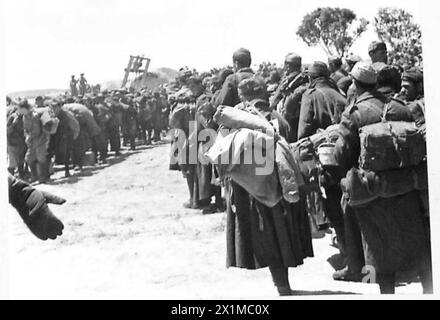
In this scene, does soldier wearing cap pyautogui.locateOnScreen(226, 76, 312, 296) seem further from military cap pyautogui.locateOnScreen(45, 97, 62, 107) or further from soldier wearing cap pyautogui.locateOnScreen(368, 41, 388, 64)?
military cap pyautogui.locateOnScreen(45, 97, 62, 107)

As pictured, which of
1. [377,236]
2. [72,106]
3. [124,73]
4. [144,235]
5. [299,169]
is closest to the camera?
[377,236]

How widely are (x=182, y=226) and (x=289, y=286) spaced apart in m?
1.95

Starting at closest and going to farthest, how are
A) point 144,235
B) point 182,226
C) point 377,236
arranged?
point 377,236 → point 144,235 → point 182,226

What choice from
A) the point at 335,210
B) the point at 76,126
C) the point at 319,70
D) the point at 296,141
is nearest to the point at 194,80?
the point at 296,141

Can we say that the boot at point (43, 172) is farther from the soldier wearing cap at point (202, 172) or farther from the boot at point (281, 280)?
the boot at point (281, 280)

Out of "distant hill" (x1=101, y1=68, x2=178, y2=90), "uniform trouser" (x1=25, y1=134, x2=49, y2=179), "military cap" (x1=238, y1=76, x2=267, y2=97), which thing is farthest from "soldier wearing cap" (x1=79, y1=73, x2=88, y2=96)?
"military cap" (x1=238, y1=76, x2=267, y2=97)

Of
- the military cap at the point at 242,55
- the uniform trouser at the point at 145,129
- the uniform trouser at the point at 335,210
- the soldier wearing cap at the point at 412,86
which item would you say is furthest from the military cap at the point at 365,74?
the uniform trouser at the point at 145,129

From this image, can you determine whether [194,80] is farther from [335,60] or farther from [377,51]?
[377,51]

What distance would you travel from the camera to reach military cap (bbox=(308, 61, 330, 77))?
21.9 feet

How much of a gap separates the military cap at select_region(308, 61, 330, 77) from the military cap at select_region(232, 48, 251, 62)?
0.70 meters

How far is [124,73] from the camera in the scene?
8219 millimetres
